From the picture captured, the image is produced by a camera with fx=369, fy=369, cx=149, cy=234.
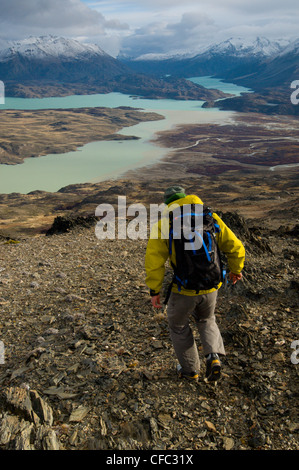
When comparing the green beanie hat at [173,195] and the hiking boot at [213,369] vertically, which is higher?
the green beanie hat at [173,195]

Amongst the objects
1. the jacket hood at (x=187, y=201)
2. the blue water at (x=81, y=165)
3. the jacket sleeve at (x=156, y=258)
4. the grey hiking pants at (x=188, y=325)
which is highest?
the jacket hood at (x=187, y=201)

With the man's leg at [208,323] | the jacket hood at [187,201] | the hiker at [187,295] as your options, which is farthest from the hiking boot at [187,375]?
the jacket hood at [187,201]

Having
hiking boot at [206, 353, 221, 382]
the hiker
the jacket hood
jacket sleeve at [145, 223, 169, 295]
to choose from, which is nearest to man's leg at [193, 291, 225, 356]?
the hiker

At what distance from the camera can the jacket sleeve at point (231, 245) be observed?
442cm

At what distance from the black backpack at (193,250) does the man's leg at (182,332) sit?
28cm

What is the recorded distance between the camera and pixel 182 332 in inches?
178

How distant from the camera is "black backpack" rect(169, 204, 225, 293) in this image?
4.13 m

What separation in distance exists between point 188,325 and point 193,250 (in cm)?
103

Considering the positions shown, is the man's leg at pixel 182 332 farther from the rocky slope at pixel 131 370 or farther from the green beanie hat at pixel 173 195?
the green beanie hat at pixel 173 195

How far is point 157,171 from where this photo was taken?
94.8 m

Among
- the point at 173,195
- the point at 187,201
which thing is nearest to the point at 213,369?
the point at 187,201

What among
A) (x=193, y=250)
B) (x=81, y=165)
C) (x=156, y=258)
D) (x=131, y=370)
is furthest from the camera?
(x=81, y=165)

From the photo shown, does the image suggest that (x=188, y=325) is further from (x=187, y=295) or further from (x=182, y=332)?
(x=187, y=295)

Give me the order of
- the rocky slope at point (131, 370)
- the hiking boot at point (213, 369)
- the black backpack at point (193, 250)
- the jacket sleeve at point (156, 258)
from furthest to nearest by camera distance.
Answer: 1. the hiking boot at point (213, 369)
2. the jacket sleeve at point (156, 258)
3. the black backpack at point (193, 250)
4. the rocky slope at point (131, 370)
